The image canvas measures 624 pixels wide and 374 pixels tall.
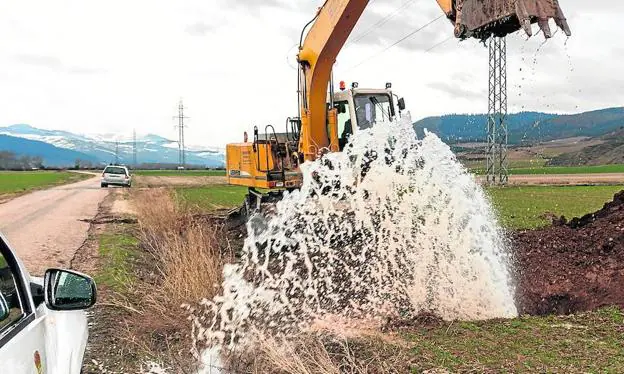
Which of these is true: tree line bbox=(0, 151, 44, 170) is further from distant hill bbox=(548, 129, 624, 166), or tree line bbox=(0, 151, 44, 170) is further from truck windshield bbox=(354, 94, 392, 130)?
truck windshield bbox=(354, 94, 392, 130)

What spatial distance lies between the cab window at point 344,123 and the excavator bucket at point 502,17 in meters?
5.55

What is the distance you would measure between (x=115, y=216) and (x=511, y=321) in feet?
55.6

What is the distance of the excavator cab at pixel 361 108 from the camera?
13.5 m

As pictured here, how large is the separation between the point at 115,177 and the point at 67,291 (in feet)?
141

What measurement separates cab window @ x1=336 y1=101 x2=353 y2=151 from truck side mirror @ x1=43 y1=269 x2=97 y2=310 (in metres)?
10.3

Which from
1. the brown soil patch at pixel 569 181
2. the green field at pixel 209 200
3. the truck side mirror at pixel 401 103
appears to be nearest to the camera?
the truck side mirror at pixel 401 103

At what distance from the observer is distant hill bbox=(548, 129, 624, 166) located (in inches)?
4646

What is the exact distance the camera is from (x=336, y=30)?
12219 mm

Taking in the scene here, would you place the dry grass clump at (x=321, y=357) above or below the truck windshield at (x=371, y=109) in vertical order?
below

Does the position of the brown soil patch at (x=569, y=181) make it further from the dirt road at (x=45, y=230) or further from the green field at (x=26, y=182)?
the green field at (x=26, y=182)

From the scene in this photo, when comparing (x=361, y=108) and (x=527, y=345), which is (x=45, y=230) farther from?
(x=527, y=345)

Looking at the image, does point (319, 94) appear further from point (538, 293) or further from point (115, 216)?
point (115, 216)

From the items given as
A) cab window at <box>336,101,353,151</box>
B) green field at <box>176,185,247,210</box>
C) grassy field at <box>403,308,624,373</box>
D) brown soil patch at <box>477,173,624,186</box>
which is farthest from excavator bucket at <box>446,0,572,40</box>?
brown soil patch at <box>477,173,624,186</box>

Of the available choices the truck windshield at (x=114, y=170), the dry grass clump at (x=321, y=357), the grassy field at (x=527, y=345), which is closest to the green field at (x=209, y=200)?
the truck windshield at (x=114, y=170)
